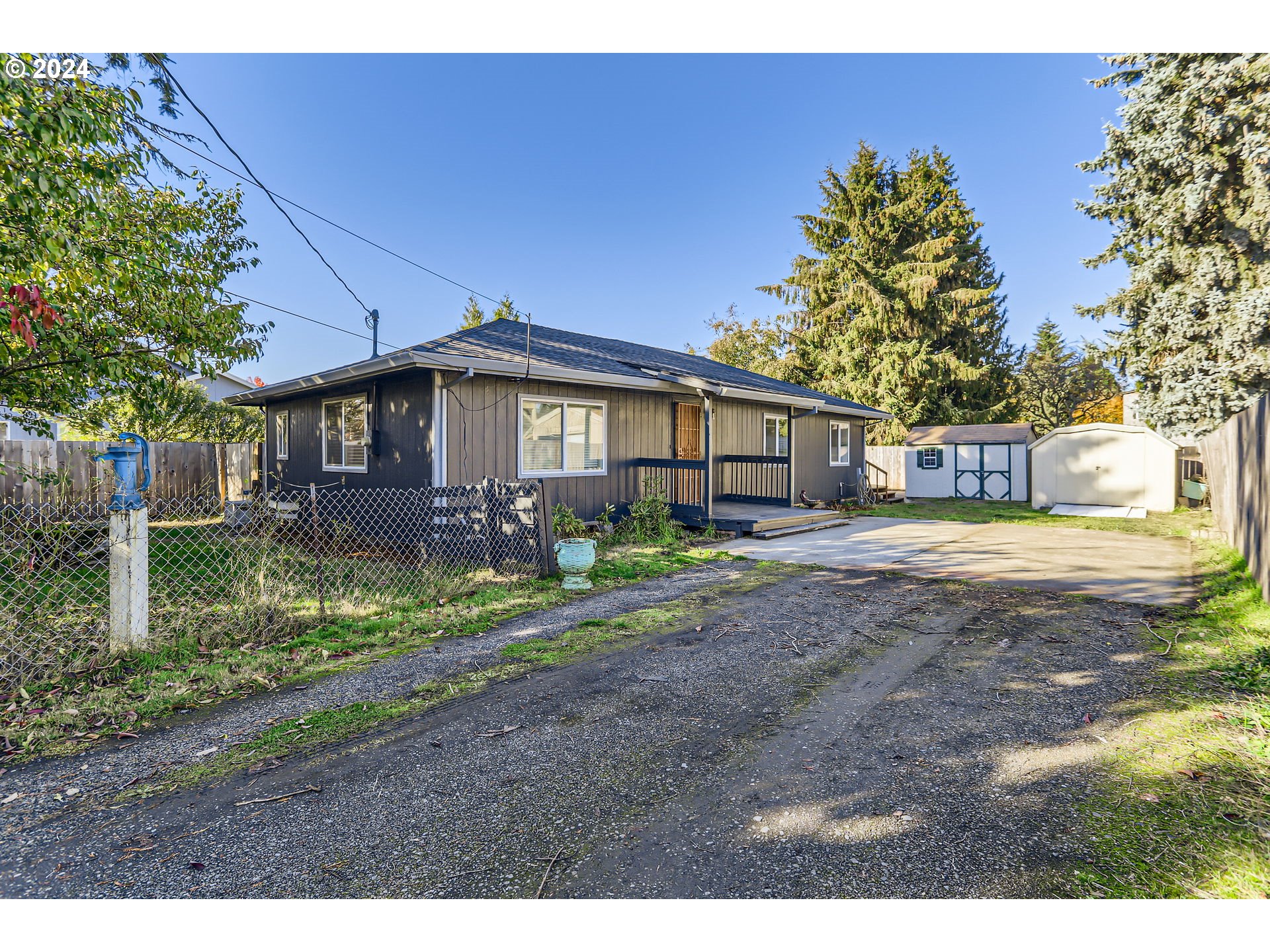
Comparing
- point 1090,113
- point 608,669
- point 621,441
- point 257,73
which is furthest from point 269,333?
point 1090,113

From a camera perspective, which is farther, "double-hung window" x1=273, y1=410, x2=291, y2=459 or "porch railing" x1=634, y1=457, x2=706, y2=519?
"double-hung window" x1=273, y1=410, x2=291, y2=459

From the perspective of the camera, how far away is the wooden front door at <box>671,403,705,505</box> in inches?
440

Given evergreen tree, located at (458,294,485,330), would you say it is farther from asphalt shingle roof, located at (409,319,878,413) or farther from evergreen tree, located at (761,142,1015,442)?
asphalt shingle roof, located at (409,319,878,413)

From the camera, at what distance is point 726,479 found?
12.9 m

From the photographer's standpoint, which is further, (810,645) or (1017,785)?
(810,645)

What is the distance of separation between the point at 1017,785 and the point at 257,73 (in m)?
8.98

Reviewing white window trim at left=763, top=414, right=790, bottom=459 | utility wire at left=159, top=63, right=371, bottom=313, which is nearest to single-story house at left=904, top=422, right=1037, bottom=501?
white window trim at left=763, top=414, right=790, bottom=459

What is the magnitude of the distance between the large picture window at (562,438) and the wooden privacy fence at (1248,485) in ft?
25.4

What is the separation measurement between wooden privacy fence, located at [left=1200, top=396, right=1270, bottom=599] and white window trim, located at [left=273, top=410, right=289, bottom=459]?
14.0m

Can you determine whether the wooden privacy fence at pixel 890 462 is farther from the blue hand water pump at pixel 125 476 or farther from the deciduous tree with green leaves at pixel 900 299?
the blue hand water pump at pixel 125 476

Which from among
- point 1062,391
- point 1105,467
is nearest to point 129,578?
point 1105,467

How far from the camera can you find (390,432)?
8.84m

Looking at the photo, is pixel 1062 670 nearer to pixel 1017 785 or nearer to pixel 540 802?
pixel 1017 785

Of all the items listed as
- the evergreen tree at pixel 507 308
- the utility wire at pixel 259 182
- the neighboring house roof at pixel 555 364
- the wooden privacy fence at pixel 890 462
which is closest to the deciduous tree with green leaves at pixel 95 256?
the utility wire at pixel 259 182
